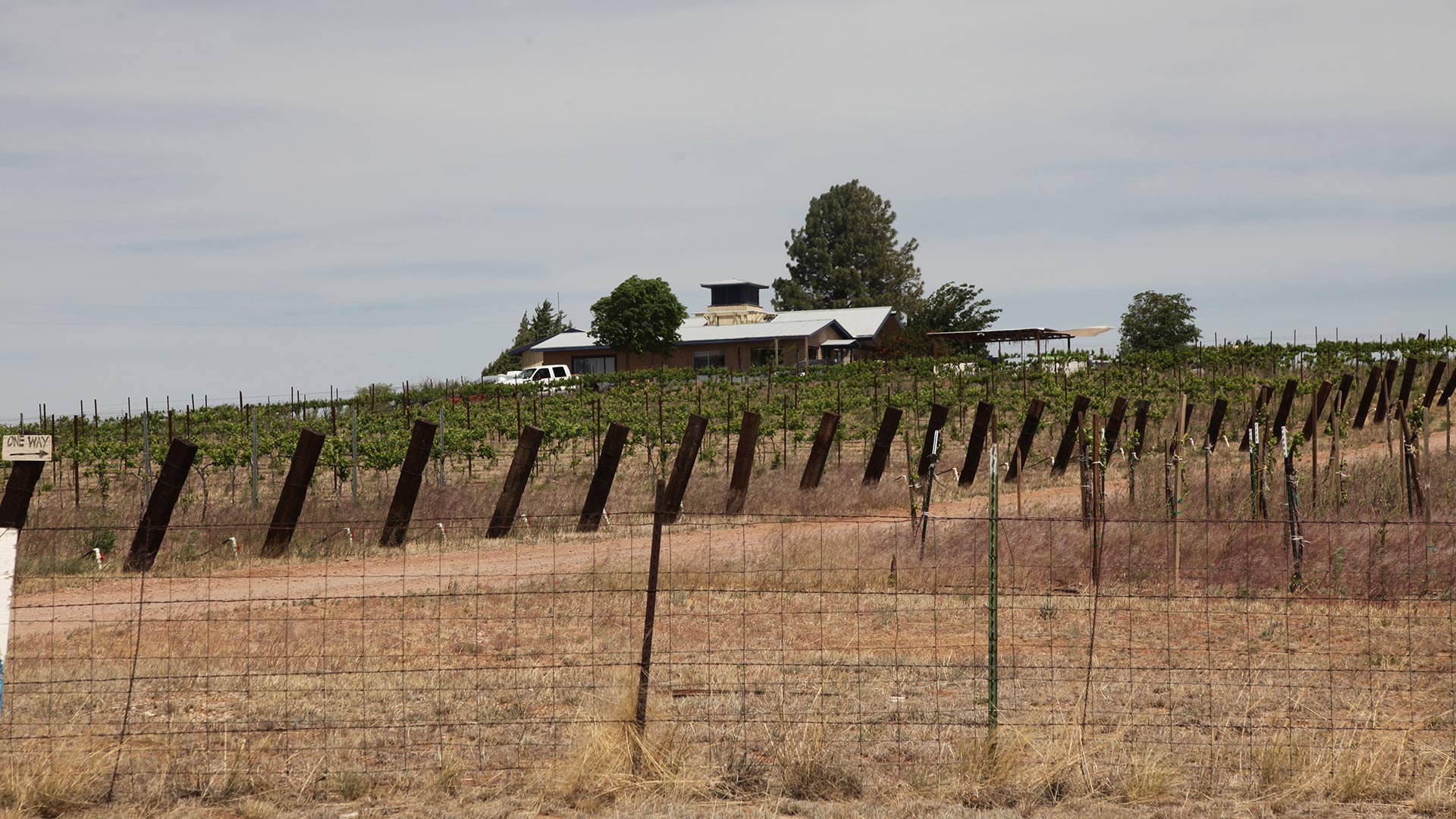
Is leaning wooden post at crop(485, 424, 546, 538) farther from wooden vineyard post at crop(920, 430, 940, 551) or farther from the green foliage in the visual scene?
the green foliage

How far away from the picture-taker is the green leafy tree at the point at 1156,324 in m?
59.3

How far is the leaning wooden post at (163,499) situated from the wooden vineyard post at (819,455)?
29.2ft

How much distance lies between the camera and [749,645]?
8734 mm

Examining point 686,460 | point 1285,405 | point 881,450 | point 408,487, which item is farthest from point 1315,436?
point 408,487

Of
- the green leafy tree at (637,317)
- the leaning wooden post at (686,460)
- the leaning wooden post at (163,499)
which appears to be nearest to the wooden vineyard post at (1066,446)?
the leaning wooden post at (686,460)

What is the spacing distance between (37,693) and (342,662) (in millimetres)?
1752

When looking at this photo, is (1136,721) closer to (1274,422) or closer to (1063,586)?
(1063,586)

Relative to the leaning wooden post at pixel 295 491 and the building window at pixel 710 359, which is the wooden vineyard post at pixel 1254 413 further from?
the building window at pixel 710 359

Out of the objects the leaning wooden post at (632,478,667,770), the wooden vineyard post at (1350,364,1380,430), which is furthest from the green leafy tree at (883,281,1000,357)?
the leaning wooden post at (632,478,667,770)

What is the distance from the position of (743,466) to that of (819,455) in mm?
1580

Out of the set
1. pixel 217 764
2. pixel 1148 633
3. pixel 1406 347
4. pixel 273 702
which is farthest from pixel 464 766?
pixel 1406 347

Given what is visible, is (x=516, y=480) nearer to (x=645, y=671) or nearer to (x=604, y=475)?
(x=604, y=475)

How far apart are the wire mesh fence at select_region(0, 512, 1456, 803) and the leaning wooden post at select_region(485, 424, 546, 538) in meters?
2.42

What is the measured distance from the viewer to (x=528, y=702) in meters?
7.05
